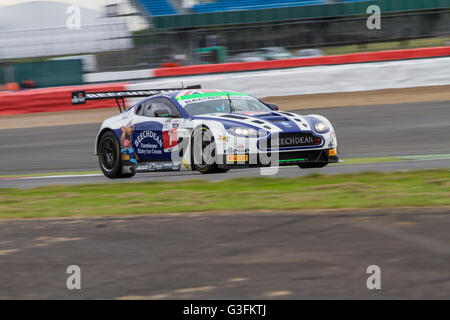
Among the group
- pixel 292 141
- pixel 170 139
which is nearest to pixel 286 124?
pixel 292 141

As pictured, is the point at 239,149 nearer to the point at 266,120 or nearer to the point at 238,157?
the point at 238,157

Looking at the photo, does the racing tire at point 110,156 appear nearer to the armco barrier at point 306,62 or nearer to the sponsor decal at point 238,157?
the sponsor decal at point 238,157

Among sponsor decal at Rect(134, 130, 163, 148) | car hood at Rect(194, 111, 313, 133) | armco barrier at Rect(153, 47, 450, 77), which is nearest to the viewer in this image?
car hood at Rect(194, 111, 313, 133)

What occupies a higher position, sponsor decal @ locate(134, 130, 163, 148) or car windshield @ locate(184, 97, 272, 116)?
car windshield @ locate(184, 97, 272, 116)

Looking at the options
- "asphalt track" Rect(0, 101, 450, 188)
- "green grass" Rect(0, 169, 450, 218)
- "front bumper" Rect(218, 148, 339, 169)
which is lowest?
"asphalt track" Rect(0, 101, 450, 188)

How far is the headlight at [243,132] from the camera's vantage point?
8680mm

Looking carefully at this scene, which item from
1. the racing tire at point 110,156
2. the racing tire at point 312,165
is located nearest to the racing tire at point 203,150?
the racing tire at point 312,165

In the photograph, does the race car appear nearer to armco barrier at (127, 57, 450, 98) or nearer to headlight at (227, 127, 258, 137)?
headlight at (227, 127, 258, 137)

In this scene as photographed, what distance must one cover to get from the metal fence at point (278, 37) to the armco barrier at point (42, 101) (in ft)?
12.1

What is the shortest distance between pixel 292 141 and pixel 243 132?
0.64 metres

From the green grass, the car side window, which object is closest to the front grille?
the green grass

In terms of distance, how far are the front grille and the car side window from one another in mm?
→ 1472

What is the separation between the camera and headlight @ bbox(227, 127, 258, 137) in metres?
8.68
